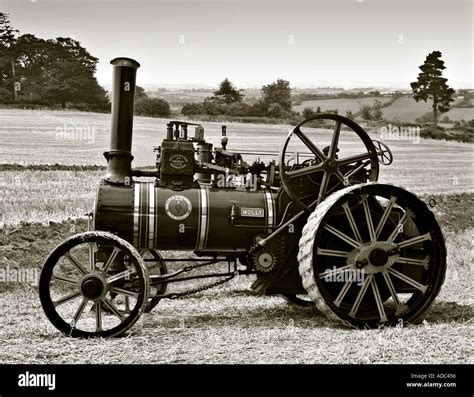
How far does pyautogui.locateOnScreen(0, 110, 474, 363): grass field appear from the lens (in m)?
4.57

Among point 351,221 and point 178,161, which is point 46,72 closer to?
point 178,161

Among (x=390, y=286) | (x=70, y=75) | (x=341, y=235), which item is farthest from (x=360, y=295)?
(x=70, y=75)

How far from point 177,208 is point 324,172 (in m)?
1.39

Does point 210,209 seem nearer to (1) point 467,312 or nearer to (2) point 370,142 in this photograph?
(2) point 370,142

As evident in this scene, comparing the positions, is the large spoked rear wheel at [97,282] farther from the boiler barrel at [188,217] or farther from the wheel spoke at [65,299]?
the boiler barrel at [188,217]

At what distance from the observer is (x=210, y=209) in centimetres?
552

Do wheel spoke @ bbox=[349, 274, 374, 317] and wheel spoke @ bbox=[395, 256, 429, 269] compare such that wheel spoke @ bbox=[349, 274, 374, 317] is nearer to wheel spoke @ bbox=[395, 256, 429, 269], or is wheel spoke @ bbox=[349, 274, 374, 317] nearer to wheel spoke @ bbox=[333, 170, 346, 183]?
wheel spoke @ bbox=[395, 256, 429, 269]

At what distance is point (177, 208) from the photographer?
545 centimetres

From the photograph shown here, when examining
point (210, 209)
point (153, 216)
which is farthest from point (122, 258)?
point (210, 209)

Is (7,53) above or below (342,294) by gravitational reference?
above

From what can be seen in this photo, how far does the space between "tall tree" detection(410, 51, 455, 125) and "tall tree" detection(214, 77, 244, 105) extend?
6.86 ft

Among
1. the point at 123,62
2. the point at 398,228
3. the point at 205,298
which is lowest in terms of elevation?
the point at 205,298
